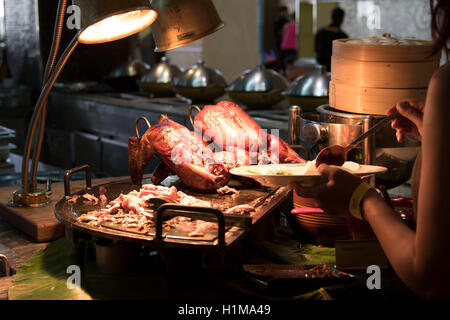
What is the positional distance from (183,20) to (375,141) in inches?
28.1

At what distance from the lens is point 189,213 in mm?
1451

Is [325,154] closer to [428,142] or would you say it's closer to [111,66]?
[428,142]

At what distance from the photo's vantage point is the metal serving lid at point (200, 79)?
147 inches

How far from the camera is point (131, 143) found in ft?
6.68

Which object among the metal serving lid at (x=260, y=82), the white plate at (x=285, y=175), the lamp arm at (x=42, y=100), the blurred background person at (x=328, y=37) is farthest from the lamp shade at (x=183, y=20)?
the blurred background person at (x=328, y=37)

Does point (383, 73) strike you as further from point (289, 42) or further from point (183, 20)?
point (289, 42)

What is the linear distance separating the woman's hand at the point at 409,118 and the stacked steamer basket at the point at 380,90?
29cm

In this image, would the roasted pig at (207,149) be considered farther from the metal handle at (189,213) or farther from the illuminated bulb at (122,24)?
the metal handle at (189,213)

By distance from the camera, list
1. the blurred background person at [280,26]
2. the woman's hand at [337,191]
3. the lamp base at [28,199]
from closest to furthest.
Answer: the woman's hand at [337,191] < the lamp base at [28,199] < the blurred background person at [280,26]

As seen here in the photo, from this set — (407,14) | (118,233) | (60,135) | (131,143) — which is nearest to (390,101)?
(131,143)

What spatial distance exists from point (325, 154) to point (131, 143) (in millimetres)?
689

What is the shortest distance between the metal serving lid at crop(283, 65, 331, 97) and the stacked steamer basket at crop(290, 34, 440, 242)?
1.00 meters

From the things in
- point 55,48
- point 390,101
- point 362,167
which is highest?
point 55,48
